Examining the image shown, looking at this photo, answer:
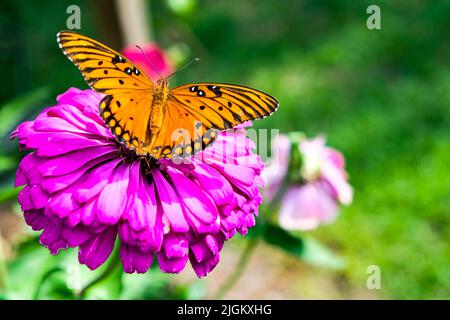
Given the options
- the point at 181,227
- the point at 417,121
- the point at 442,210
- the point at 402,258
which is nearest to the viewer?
the point at 181,227

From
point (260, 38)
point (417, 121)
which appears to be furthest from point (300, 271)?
point (260, 38)

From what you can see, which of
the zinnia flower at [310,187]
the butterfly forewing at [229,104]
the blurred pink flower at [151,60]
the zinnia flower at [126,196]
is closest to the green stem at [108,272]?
the zinnia flower at [126,196]

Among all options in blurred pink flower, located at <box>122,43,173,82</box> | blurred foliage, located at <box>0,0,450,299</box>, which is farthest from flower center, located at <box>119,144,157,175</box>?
blurred pink flower, located at <box>122,43,173,82</box>

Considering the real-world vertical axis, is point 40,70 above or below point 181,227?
above

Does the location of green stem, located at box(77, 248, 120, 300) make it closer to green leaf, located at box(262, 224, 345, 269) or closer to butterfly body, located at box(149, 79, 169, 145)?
butterfly body, located at box(149, 79, 169, 145)

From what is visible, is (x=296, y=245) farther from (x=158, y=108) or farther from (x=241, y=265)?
(x=158, y=108)

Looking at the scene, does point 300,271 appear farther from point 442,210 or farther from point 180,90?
point 180,90

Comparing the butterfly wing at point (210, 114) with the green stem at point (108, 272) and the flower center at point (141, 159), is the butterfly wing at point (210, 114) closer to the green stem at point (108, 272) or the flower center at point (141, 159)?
the flower center at point (141, 159)
